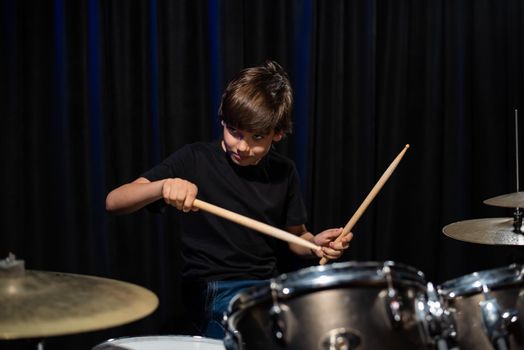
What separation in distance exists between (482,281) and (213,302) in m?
0.65

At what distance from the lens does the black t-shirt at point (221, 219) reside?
1834mm

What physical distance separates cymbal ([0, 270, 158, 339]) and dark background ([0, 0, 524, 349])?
0.82 m

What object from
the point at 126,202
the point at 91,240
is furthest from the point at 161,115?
the point at 126,202

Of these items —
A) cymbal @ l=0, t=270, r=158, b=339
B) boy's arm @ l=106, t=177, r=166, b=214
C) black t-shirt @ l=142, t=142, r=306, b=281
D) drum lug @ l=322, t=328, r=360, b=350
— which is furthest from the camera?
black t-shirt @ l=142, t=142, r=306, b=281

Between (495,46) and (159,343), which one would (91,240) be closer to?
(159,343)

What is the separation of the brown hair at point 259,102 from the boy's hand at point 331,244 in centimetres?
28

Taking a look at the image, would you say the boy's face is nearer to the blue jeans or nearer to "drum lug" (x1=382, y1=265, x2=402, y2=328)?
the blue jeans

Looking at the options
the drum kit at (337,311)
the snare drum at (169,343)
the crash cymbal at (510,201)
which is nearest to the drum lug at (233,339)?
the drum kit at (337,311)

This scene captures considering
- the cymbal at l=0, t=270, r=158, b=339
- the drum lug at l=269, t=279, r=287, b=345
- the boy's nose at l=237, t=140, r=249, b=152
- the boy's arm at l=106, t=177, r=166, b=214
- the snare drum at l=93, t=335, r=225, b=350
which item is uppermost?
the boy's nose at l=237, t=140, r=249, b=152

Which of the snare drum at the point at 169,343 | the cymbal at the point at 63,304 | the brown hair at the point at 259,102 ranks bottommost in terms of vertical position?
the snare drum at the point at 169,343

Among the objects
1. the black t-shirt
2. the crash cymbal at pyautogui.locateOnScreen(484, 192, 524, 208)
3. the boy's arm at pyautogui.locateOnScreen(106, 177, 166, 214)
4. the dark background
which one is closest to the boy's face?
the black t-shirt

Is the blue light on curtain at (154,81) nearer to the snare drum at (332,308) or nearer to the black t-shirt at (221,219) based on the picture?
the black t-shirt at (221,219)

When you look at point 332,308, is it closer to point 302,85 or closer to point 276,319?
point 276,319

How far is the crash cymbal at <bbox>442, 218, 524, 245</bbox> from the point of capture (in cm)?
187
